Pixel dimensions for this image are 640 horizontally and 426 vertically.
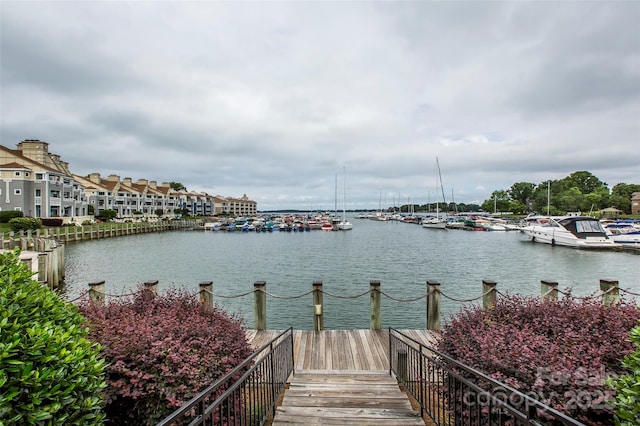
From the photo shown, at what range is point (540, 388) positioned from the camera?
10.6 feet

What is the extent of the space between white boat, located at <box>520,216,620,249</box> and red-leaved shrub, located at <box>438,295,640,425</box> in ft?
152

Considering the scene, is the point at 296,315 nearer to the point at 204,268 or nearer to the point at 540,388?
the point at 540,388

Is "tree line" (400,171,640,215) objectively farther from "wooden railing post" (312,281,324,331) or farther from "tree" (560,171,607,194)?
"wooden railing post" (312,281,324,331)

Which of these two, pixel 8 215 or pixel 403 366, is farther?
pixel 8 215

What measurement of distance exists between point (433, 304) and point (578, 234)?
44.8 meters

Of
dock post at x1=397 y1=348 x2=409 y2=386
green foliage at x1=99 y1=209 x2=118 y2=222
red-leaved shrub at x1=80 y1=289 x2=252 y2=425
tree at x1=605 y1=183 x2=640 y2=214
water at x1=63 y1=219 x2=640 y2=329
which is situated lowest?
water at x1=63 y1=219 x2=640 y2=329

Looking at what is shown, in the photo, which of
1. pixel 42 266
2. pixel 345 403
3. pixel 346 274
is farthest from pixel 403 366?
pixel 42 266

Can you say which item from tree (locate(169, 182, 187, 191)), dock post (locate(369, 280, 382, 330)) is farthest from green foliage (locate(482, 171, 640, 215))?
tree (locate(169, 182, 187, 191))

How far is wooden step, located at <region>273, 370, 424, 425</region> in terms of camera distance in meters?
4.16

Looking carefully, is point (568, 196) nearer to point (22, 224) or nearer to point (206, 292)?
point (206, 292)

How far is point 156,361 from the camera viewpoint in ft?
12.3

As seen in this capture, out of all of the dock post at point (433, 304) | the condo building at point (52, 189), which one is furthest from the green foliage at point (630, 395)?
the condo building at point (52, 189)

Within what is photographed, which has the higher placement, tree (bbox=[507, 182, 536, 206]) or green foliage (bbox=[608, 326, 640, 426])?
tree (bbox=[507, 182, 536, 206])

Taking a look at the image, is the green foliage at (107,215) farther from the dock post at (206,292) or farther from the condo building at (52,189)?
the dock post at (206,292)
